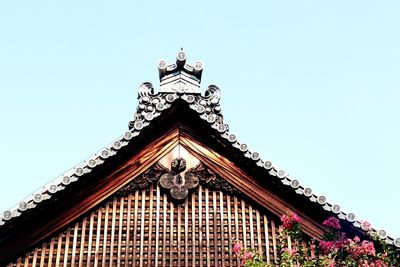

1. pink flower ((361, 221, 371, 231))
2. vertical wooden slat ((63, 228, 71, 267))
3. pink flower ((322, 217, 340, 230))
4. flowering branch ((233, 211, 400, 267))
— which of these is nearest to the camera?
flowering branch ((233, 211, 400, 267))

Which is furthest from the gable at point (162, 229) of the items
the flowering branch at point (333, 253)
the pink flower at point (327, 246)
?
the pink flower at point (327, 246)

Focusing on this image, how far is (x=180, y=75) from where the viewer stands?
47.5ft

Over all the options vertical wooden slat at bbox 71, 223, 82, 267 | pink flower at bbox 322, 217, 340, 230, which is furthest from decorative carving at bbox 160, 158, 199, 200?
pink flower at bbox 322, 217, 340, 230

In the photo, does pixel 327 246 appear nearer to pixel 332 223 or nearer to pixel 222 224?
pixel 332 223

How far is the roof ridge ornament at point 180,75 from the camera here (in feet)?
47.1

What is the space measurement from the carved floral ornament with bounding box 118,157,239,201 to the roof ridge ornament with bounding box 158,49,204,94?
226 cm

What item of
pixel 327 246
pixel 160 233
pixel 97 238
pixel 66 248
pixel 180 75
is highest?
pixel 180 75

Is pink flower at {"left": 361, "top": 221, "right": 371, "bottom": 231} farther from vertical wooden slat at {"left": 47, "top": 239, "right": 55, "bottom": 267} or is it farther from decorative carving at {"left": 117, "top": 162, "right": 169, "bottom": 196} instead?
vertical wooden slat at {"left": 47, "top": 239, "right": 55, "bottom": 267}

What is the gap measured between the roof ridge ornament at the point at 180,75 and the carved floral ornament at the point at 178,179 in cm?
226

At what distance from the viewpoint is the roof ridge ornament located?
14.3 meters

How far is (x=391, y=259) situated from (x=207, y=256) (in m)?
3.21

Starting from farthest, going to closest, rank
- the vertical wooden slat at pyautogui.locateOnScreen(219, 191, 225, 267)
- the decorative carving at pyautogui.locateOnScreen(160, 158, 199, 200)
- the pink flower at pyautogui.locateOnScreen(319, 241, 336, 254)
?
1. the decorative carving at pyautogui.locateOnScreen(160, 158, 199, 200)
2. the vertical wooden slat at pyautogui.locateOnScreen(219, 191, 225, 267)
3. the pink flower at pyautogui.locateOnScreen(319, 241, 336, 254)

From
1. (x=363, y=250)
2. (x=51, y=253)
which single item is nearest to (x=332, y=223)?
(x=363, y=250)

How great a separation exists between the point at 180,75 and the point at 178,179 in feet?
9.60
